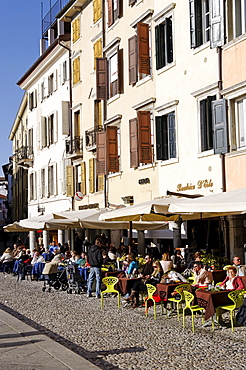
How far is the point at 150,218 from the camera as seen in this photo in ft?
64.0

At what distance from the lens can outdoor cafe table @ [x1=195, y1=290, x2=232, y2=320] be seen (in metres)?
11.8

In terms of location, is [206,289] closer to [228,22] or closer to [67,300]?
[67,300]

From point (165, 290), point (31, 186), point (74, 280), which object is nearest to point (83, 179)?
point (31, 186)

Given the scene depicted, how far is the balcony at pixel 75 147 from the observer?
34.1 meters

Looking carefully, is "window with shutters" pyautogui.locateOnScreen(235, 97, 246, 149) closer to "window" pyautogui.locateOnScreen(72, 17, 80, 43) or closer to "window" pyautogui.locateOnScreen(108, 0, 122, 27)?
"window" pyautogui.locateOnScreen(108, 0, 122, 27)

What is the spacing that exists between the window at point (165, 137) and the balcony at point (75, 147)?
1080 centimetres

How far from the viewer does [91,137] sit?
32156 mm

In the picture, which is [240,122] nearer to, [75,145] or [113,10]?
[113,10]

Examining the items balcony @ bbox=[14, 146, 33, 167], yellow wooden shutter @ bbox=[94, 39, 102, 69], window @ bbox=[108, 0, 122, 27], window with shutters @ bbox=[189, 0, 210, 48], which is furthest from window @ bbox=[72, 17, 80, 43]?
window with shutters @ bbox=[189, 0, 210, 48]

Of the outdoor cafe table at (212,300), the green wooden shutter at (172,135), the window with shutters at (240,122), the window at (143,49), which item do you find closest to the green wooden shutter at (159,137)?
the green wooden shutter at (172,135)

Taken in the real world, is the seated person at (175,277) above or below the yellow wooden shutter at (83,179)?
below

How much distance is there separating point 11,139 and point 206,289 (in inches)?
2138

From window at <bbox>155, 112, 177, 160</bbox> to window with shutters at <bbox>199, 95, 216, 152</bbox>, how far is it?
2.32 meters

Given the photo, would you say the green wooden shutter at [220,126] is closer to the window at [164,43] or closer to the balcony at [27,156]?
the window at [164,43]
